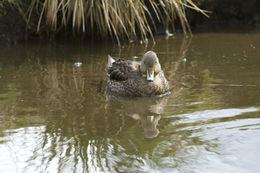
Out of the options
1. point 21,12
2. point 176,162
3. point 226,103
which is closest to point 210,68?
point 226,103

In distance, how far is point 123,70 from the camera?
250 inches

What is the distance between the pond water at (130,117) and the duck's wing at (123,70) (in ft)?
0.96

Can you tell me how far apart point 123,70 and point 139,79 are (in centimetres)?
36

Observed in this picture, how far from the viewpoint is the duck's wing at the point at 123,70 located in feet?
20.5

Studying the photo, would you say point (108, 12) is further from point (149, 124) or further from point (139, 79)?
point (149, 124)

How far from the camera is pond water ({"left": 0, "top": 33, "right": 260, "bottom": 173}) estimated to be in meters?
3.94

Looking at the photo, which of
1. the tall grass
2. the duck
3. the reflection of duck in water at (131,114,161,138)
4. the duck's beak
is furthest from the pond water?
the tall grass

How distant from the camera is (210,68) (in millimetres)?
7285

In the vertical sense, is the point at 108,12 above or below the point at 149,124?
above

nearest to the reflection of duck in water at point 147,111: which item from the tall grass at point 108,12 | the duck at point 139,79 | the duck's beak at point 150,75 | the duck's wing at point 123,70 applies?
the duck at point 139,79

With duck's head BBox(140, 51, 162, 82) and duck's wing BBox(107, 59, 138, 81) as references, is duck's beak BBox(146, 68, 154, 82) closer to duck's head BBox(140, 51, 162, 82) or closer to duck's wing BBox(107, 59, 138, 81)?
duck's head BBox(140, 51, 162, 82)

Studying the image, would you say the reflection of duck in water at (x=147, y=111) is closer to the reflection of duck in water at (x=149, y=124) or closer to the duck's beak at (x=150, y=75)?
the reflection of duck in water at (x=149, y=124)

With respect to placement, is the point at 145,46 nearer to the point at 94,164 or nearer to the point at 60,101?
the point at 60,101

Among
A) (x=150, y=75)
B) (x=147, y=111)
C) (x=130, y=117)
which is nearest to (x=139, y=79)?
(x=150, y=75)
